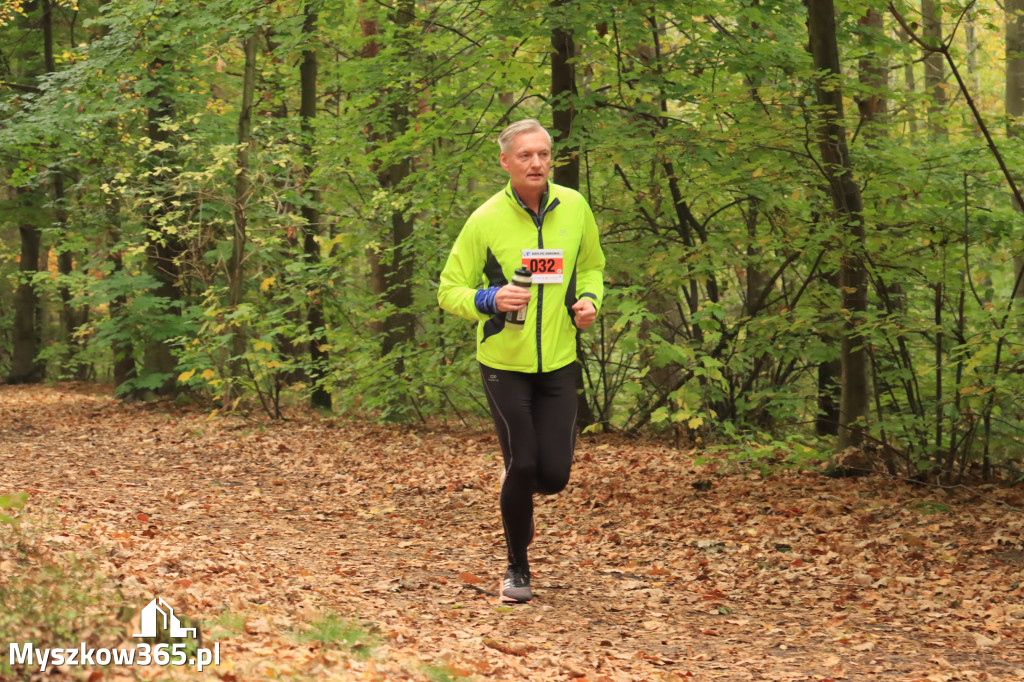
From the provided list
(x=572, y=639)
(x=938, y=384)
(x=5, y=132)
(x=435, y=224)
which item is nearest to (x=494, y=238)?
(x=572, y=639)

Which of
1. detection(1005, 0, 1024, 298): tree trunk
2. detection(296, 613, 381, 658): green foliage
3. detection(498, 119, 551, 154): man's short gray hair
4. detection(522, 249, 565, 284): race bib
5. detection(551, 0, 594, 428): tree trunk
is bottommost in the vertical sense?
detection(296, 613, 381, 658): green foliage

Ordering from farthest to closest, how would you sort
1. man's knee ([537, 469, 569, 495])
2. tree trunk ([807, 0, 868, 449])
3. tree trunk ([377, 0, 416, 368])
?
tree trunk ([377, 0, 416, 368]), tree trunk ([807, 0, 868, 449]), man's knee ([537, 469, 569, 495])

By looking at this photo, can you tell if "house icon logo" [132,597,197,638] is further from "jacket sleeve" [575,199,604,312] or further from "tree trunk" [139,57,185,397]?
"tree trunk" [139,57,185,397]

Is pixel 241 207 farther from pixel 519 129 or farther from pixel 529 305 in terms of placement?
pixel 529 305

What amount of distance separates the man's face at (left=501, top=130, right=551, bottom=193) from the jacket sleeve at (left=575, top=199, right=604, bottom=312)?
1.26 feet

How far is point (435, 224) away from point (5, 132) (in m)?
6.52

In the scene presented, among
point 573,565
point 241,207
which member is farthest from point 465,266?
point 241,207

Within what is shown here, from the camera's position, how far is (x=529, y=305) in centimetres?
484

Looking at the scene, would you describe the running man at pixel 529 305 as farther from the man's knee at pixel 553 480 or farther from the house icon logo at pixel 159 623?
the house icon logo at pixel 159 623

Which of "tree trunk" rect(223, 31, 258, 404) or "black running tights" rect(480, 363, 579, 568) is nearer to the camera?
"black running tights" rect(480, 363, 579, 568)

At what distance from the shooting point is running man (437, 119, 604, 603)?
4.84 m

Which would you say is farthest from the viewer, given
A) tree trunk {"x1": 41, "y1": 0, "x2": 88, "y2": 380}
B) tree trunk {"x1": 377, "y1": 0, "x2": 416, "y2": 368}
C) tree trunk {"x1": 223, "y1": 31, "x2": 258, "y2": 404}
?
tree trunk {"x1": 41, "y1": 0, "x2": 88, "y2": 380}

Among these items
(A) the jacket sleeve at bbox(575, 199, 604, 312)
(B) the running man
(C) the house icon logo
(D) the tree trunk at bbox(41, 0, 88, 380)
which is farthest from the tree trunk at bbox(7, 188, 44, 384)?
(C) the house icon logo

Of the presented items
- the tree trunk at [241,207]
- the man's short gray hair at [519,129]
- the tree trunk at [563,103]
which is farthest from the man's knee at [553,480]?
the tree trunk at [241,207]
